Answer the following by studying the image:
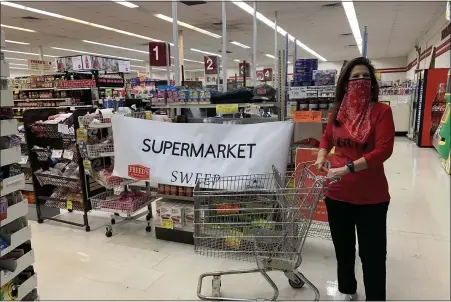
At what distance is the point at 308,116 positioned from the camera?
3467mm

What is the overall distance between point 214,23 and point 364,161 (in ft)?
35.0

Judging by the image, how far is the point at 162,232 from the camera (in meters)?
3.69

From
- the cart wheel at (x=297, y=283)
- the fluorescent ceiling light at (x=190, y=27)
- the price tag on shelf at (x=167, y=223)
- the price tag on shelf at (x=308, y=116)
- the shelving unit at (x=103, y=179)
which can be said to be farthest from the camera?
the fluorescent ceiling light at (x=190, y=27)

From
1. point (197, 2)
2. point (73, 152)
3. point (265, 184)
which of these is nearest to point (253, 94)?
point (265, 184)

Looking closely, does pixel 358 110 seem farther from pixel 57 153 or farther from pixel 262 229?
pixel 57 153

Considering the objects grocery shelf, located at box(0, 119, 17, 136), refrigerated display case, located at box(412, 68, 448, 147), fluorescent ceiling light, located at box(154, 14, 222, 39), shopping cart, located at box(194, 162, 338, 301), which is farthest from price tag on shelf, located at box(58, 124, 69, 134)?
refrigerated display case, located at box(412, 68, 448, 147)

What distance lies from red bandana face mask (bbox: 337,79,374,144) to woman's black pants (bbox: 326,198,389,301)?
1.52 ft

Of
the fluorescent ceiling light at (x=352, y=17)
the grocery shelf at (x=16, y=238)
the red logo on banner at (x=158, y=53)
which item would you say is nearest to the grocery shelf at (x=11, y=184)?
the grocery shelf at (x=16, y=238)

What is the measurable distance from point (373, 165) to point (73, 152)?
3339 millimetres

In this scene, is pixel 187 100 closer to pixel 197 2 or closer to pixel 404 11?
pixel 197 2

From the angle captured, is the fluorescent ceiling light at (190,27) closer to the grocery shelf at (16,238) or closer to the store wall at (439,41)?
the store wall at (439,41)

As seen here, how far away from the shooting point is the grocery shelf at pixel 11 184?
1874 mm

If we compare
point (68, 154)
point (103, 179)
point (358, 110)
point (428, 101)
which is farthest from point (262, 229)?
point (428, 101)

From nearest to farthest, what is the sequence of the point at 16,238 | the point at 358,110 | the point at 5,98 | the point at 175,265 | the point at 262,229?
1. the point at 5,98
2. the point at 16,238
3. the point at 358,110
4. the point at 262,229
5. the point at 175,265
